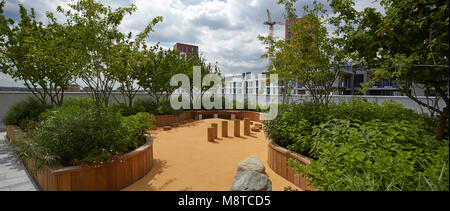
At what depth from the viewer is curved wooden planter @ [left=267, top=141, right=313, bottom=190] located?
153 inches

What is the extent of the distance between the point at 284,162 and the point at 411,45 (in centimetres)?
304

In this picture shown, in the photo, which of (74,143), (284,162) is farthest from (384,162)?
(74,143)

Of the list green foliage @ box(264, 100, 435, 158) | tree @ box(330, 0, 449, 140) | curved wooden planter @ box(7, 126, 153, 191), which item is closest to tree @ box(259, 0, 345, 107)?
green foliage @ box(264, 100, 435, 158)

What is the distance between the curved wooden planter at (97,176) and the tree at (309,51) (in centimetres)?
535

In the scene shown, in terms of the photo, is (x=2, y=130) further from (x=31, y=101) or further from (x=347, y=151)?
(x=347, y=151)

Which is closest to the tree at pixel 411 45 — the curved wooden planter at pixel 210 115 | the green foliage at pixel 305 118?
the green foliage at pixel 305 118

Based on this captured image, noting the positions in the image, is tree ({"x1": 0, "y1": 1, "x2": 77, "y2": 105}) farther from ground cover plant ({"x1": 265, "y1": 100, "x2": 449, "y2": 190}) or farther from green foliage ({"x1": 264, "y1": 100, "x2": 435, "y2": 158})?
ground cover plant ({"x1": 265, "y1": 100, "x2": 449, "y2": 190})

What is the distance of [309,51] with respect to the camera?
623 cm

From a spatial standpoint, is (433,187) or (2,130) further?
(2,130)

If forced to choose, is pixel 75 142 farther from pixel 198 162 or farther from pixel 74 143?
pixel 198 162

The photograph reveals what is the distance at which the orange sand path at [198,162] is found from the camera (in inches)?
158
